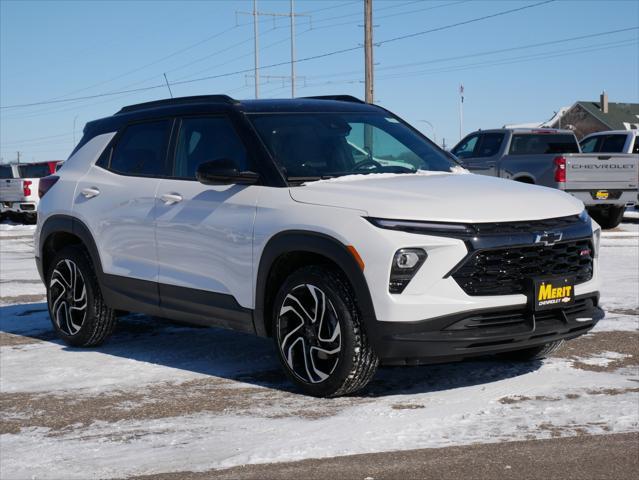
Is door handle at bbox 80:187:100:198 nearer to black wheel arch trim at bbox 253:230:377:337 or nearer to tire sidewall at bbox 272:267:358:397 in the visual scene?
black wheel arch trim at bbox 253:230:377:337

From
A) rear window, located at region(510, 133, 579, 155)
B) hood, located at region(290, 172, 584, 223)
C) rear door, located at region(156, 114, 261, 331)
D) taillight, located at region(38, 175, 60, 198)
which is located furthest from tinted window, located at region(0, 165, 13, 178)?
hood, located at region(290, 172, 584, 223)

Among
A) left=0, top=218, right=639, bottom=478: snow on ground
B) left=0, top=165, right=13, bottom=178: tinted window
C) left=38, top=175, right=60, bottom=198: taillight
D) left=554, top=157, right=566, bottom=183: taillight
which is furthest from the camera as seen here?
left=0, top=165, right=13, bottom=178: tinted window

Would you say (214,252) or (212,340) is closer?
(214,252)

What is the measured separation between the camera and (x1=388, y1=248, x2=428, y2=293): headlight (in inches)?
205

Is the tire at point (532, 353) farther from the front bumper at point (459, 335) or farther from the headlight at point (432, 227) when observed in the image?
the headlight at point (432, 227)

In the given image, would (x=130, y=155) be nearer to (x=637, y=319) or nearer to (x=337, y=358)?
(x=337, y=358)

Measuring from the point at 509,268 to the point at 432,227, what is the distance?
49 centimetres

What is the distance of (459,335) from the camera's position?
529 centimetres

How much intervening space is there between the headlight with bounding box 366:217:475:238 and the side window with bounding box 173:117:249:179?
137 centimetres

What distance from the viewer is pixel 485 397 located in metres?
5.57

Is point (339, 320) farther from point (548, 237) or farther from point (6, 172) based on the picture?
point (6, 172)

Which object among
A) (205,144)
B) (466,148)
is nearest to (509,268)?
(205,144)

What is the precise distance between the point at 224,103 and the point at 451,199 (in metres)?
1.90

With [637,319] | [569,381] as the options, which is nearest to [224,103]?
[569,381]
